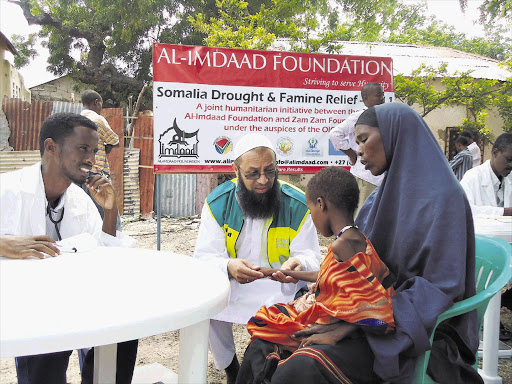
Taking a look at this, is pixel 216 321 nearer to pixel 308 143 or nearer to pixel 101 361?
pixel 101 361

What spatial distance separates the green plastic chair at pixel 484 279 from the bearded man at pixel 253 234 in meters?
0.87

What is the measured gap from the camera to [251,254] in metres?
2.70

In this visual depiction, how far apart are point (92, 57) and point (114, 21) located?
297 centimetres

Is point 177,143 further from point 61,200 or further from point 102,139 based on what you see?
point 61,200

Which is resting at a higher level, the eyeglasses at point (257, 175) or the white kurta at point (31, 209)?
the eyeglasses at point (257, 175)

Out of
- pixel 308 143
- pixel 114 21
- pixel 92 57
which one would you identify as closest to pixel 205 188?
pixel 308 143

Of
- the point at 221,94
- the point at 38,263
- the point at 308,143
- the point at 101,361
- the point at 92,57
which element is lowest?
the point at 101,361

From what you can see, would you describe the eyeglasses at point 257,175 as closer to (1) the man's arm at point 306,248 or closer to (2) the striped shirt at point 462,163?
(1) the man's arm at point 306,248

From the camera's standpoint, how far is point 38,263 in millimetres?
1882

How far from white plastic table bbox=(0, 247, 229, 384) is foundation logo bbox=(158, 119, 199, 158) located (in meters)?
2.36

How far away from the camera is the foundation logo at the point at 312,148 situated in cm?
498

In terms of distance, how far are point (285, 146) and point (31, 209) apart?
307cm

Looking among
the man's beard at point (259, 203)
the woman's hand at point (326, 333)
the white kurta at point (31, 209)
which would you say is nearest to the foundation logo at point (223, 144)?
the man's beard at point (259, 203)

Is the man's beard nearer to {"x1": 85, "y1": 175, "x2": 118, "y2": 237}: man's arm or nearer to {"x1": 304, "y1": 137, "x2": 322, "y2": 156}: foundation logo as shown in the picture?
{"x1": 85, "y1": 175, "x2": 118, "y2": 237}: man's arm
